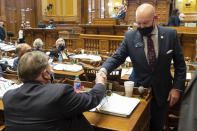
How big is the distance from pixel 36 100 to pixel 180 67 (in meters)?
1.48

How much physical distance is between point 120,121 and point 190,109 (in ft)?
2.31

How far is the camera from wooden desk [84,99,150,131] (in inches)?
59.5

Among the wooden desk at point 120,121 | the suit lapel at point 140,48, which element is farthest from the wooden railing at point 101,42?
the wooden desk at point 120,121

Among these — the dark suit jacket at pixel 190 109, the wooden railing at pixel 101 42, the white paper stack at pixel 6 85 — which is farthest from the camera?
the wooden railing at pixel 101 42

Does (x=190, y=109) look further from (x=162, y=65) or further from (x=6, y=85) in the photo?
(x=6, y=85)

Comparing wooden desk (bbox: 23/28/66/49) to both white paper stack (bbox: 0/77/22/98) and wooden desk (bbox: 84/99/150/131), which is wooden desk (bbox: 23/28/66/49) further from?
wooden desk (bbox: 84/99/150/131)

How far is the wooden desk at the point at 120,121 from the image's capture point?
1.51 meters

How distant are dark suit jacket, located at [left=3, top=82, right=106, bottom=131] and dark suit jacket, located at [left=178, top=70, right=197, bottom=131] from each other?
66 centimetres

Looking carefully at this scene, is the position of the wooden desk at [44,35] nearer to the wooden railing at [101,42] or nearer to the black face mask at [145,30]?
the wooden railing at [101,42]

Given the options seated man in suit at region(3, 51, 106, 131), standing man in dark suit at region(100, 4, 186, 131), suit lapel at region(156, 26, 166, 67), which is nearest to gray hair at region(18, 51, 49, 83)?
seated man in suit at region(3, 51, 106, 131)

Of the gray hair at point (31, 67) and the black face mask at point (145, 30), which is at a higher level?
the black face mask at point (145, 30)

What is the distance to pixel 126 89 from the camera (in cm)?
209

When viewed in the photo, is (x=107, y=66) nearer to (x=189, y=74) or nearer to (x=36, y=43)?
(x=189, y=74)

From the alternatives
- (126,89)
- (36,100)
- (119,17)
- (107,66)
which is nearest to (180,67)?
(126,89)
